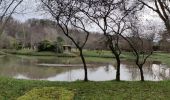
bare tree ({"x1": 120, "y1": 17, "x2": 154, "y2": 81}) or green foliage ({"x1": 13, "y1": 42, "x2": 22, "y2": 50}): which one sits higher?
green foliage ({"x1": 13, "y1": 42, "x2": 22, "y2": 50})

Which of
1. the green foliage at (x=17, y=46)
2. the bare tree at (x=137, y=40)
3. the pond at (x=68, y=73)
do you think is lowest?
the pond at (x=68, y=73)

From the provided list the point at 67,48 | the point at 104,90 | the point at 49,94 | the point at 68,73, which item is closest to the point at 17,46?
the point at 67,48

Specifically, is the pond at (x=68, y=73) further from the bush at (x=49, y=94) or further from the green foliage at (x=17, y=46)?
the green foliage at (x=17, y=46)

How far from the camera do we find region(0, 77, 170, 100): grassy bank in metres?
12.4

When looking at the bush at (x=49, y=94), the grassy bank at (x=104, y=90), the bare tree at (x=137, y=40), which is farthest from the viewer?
the bare tree at (x=137, y=40)

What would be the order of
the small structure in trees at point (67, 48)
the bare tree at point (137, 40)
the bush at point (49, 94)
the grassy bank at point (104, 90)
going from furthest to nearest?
the small structure in trees at point (67, 48)
the bare tree at point (137, 40)
the grassy bank at point (104, 90)
the bush at point (49, 94)

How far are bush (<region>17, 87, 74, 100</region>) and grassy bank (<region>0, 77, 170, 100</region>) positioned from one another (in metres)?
0.37

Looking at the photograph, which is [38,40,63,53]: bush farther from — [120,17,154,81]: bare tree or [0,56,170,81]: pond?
[120,17,154,81]: bare tree

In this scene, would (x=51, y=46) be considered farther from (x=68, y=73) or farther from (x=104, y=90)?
(x=104, y=90)

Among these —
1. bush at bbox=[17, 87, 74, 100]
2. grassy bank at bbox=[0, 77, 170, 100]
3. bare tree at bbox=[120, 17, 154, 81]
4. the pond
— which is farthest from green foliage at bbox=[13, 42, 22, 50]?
bush at bbox=[17, 87, 74, 100]

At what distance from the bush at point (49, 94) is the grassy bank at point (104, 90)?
37 centimetres

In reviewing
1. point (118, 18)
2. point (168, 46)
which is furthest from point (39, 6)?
point (168, 46)

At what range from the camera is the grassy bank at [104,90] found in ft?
40.8

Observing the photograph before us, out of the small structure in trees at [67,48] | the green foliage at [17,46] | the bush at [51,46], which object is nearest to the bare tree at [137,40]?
the bush at [51,46]
